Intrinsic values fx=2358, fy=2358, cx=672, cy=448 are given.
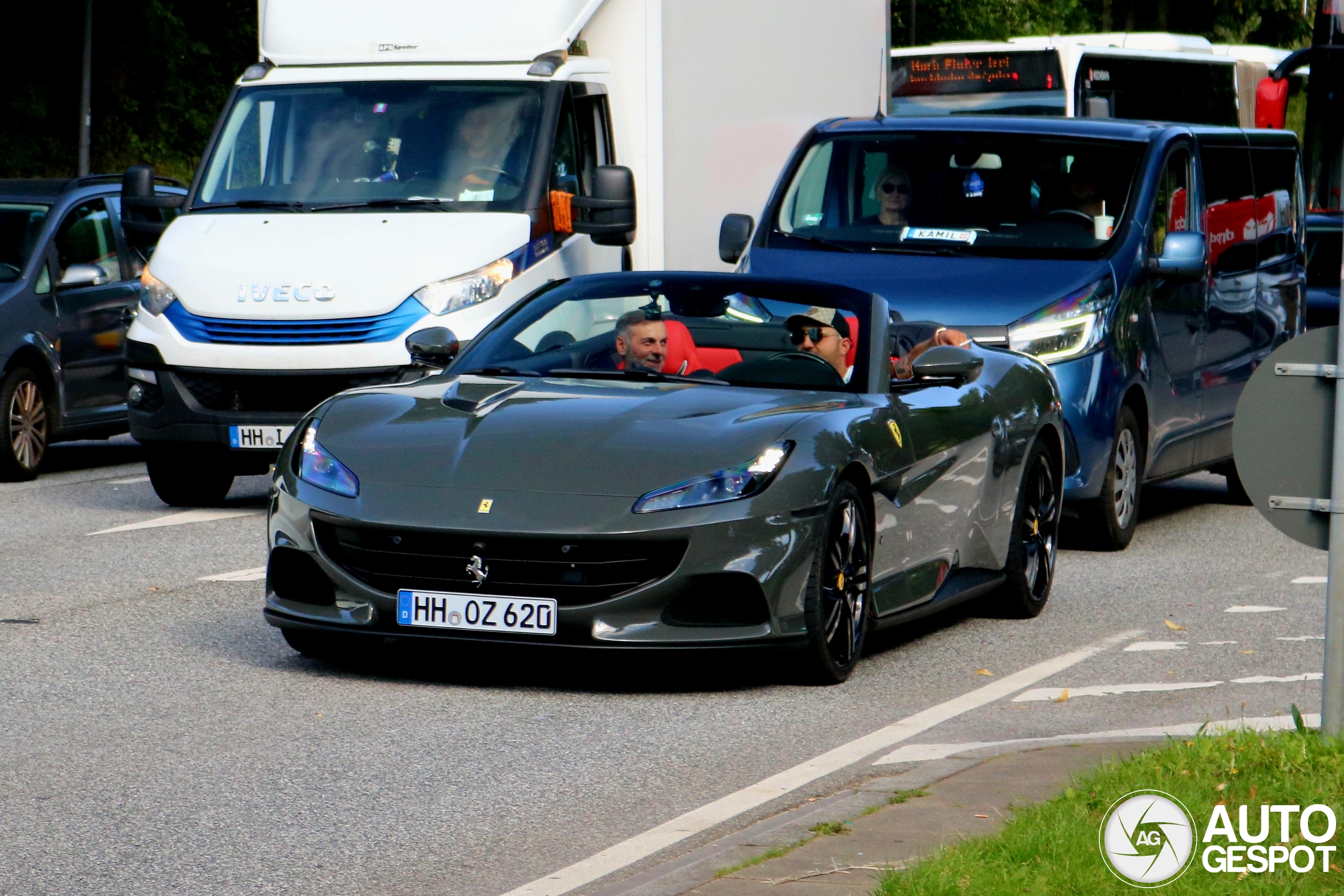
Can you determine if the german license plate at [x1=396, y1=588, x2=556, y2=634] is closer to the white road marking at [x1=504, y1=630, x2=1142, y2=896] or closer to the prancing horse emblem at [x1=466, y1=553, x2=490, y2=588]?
the prancing horse emblem at [x1=466, y1=553, x2=490, y2=588]

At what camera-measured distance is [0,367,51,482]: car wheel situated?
15.2 metres

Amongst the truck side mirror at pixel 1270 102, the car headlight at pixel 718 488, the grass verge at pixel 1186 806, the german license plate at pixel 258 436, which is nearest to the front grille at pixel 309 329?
the german license plate at pixel 258 436

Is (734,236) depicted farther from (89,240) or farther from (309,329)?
(89,240)

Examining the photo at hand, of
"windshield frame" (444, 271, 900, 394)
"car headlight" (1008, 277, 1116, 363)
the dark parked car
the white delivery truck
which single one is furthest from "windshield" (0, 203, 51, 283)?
"windshield frame" (444, 271, 900, 394)

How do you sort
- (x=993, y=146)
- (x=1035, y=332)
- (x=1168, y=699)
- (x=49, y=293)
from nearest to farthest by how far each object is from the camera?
1. (x=1168, y=699)
2. (x=1035, y=332)
3. (x=993, y=146)
4. (x=49, y=293)

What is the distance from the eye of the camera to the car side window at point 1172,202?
12883mm

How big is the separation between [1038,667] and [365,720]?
8.87 ft

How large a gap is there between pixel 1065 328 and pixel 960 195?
150 centimetres

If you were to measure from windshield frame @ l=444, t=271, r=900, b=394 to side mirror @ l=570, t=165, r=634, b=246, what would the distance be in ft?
14.0

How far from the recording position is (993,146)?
1327 cm

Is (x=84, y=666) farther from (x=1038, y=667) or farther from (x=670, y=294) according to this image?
(x=1038, y=667)

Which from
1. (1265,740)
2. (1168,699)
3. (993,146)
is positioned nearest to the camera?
(1265,740)

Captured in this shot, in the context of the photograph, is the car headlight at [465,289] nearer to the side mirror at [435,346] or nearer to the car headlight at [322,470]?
the side mirror at [435,346]

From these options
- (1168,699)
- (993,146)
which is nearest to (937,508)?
(1168,699)
